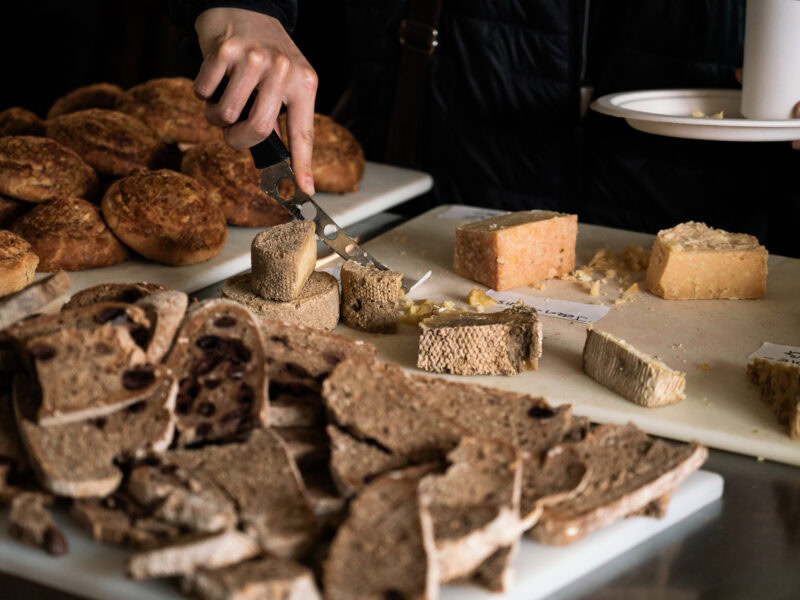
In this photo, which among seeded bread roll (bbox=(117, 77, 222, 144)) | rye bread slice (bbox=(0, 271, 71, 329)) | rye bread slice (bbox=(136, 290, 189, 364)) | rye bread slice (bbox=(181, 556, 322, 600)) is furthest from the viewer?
seeded bread roll (bbox=(117, 77, 222, 144))

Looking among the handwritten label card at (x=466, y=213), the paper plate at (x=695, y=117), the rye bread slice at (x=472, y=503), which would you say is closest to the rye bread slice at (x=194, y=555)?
the rye bread slice at (x=472, y=503)

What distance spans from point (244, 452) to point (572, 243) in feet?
4.92

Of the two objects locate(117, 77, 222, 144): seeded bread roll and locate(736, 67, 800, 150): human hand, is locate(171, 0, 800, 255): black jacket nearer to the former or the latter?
locate(736, 67, 800, 150): human hand

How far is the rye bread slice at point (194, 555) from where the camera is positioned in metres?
1.33

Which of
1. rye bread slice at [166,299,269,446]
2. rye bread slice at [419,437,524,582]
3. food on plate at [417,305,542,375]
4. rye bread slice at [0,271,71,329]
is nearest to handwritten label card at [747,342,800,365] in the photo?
food on plate at [417,305,542,375]

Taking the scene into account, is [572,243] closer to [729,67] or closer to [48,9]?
[729,67]

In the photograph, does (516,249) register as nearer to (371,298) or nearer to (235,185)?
(371,298)

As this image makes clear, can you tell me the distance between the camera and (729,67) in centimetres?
312

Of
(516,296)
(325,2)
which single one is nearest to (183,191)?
(516,296)

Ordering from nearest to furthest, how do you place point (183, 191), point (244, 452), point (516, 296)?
point (244, 452) < point (516, 296) < point (183, 191)

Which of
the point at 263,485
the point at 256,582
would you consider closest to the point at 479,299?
the point at 263,485

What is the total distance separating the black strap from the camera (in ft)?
11.6

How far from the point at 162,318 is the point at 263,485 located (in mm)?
441

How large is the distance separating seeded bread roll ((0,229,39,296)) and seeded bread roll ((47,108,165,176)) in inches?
20.8
